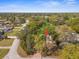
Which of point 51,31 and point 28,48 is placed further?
point 51,31

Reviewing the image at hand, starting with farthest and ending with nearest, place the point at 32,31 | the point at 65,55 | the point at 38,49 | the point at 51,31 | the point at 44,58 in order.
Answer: the point at 32,31, the point at 51,31, the point at 38,49, the point at 44,58, the point at 65,55

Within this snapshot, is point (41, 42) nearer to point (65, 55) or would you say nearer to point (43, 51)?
point (43, 51)

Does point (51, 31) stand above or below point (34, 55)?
above

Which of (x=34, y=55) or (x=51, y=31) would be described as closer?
(x=34, y=55)

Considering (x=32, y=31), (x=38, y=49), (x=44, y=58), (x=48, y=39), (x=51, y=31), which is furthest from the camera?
(x=32, y=31)

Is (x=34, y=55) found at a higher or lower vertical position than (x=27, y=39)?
lower

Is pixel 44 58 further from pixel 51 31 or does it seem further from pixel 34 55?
pixel 51 31

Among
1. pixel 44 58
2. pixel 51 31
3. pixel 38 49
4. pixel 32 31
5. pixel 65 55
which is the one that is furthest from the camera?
pixel 32 31

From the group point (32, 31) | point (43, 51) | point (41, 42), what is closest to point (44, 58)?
point (43, 51)

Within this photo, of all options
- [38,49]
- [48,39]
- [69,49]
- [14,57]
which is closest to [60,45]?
[48,39]
